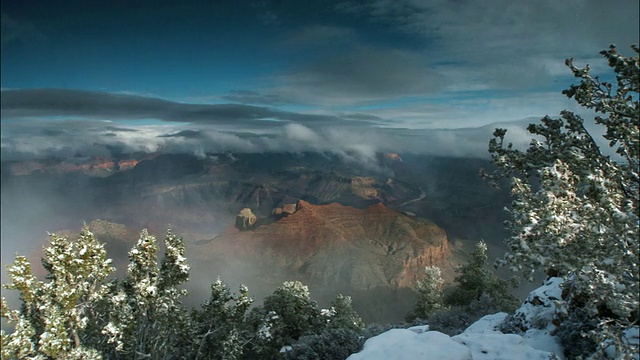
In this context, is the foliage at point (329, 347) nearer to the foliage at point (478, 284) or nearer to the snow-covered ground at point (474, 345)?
the snow-covered ground at point (474, 345)

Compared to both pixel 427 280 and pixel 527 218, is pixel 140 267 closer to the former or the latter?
pixel 527 218

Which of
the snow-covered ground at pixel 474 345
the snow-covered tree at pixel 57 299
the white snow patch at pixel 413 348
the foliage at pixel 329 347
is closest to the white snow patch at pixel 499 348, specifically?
the snow-covered ground at pixel 474 345

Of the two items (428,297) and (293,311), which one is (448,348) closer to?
(293,311)

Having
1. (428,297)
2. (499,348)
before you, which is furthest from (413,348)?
(428,297)

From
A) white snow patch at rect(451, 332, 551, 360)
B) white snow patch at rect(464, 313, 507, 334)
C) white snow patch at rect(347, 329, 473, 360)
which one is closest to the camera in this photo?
white snow patch at rect(347, 329, 473, 360)

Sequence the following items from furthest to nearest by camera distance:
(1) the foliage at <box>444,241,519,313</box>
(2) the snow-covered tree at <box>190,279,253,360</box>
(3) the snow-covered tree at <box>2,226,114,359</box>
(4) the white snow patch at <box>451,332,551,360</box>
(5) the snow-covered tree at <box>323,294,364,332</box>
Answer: (1) the foliage at <box>444,241,519,313</box> < (5) the snow-covered tree at <box>323,294,364,332</box> < (2) the snow-covered tree at <box>190,279,253,360</box> < (3) the snow-covered tree at <box>2,226,114,359</box> < (4) the white snow patch at <box>451,332,551,360</box>

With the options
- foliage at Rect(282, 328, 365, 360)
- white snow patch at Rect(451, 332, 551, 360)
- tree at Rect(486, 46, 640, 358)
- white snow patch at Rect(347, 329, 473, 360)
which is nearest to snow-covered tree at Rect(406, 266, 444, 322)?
foliage at Rect(282, 328, 365, 360)

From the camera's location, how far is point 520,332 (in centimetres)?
2144

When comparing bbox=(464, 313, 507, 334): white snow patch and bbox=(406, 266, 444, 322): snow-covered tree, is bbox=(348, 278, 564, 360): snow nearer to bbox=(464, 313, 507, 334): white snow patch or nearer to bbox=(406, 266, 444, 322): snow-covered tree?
bbox=(464, 313, 507, 334): white snow patch

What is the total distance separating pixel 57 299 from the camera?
18.7 meters

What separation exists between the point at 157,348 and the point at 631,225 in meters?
24.4

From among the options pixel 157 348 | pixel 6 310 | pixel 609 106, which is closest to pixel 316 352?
pixel 157 348

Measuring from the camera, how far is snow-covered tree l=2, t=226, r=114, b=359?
1758 centimetres

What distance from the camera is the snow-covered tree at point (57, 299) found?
1758cm
